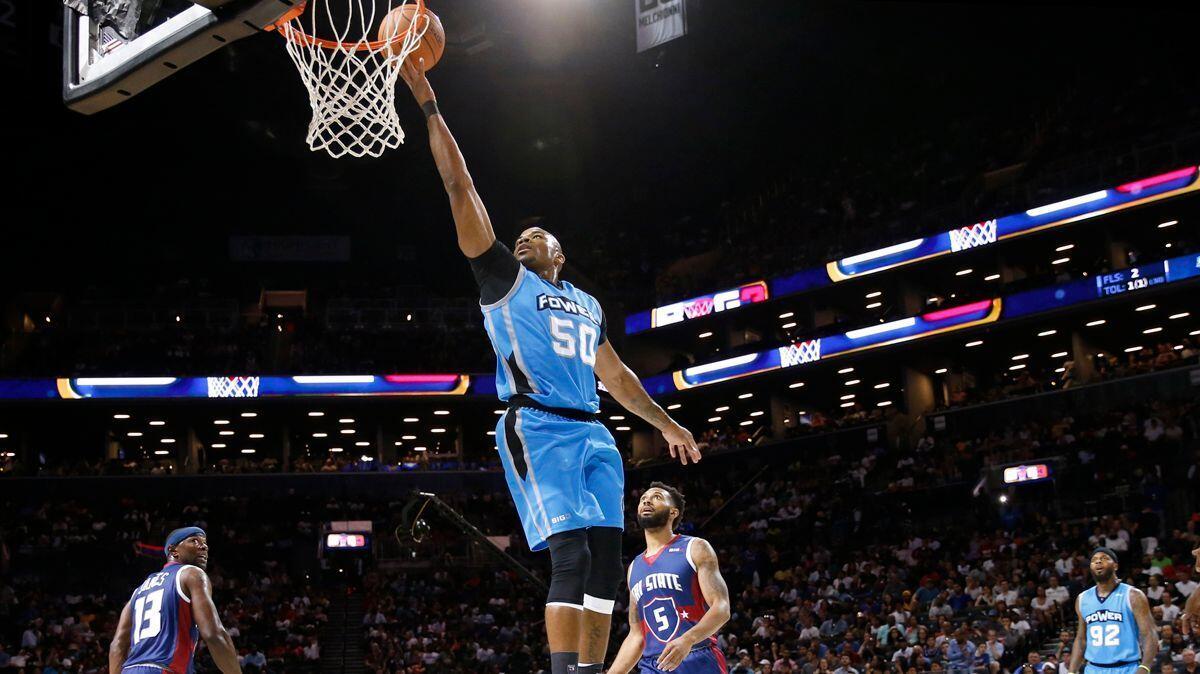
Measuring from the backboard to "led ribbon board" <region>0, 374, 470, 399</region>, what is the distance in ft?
113

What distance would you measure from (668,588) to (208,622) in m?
2.99

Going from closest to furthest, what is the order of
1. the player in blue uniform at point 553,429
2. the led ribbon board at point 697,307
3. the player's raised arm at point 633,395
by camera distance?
the player in blue uniform at point 553,429 → the player's raised arm at point 633,395 → the led ribbon board at point 697,307

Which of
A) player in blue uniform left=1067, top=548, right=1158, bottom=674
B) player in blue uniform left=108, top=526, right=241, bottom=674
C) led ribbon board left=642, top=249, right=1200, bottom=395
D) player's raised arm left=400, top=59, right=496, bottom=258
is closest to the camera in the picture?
player's raised arm left=400, top=59, right=496, bottom=258

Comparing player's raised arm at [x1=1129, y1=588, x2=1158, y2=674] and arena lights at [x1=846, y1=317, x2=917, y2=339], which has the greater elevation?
arena lights at [x1=846, y1=317, x2=917, y2=339]

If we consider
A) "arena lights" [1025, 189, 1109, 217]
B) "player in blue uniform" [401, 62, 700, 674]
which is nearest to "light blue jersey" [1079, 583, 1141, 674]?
"player in blue uniform" [401, 62, 700, 674]

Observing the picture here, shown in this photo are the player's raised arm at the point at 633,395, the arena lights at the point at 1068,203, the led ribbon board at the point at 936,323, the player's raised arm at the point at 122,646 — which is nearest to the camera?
the player's raised arm at the point at 633,395

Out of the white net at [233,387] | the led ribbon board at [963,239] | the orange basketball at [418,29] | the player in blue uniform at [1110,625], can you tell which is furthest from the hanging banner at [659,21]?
the orange basketball at [418,29]

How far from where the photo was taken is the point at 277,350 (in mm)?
43094

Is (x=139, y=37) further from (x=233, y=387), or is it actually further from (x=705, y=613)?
(x=233, y=387)

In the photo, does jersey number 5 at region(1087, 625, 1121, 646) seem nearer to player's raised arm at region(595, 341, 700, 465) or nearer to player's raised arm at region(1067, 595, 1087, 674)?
player's raised arm at region(1067, 595, 1087, 674)

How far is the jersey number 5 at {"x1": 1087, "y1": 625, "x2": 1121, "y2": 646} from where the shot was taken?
10.8 metres

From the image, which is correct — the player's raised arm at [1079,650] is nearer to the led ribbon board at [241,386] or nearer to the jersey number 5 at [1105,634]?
the jersey number 5 at [1105,634]

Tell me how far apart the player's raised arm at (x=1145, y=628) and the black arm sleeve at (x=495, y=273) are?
23.8 ft

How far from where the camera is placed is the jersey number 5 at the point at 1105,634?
1079 centimetres
